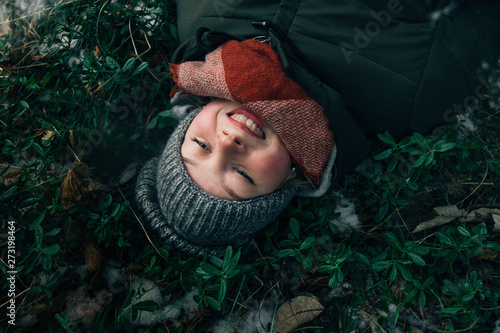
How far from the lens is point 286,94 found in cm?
177

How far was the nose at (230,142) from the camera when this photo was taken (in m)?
1.71

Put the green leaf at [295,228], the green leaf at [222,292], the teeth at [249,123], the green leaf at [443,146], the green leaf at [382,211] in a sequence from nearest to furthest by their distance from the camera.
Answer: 1. the green leaf at [222,292]
2. the teeth at [249,123]
3. the green leaf at [443,146]
4. the green leaf at [295,228]
5. the green leaf at [382,211]

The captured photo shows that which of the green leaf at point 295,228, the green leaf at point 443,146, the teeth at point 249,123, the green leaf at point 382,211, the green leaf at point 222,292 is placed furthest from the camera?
the green leaf at point 382,211

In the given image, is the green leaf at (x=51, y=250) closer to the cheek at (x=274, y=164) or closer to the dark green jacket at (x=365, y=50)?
the cheek at (x=274, y=164)

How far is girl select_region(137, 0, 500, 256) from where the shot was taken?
177 cm

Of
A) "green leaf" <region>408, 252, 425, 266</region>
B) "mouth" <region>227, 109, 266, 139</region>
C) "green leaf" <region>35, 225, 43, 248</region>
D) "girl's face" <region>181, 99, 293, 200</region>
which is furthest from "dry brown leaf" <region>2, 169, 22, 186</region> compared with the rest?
"green leaf" <region>408, 252, 425, 266</region>

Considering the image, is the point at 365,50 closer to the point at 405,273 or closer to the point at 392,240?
the point at 392,240

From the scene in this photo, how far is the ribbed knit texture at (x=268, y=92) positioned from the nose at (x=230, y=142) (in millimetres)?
155

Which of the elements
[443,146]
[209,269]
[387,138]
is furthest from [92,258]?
[443,146]

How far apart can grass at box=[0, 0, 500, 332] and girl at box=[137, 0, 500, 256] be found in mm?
173

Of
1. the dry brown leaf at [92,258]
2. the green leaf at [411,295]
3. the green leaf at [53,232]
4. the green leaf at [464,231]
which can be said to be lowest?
the green leaf at [411,295]

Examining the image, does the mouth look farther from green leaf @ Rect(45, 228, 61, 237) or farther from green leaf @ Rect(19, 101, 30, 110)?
green leaf @ Rect(19, 101, 30, 110)

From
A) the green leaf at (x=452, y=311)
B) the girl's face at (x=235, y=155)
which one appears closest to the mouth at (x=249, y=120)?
the girl's face at (x=235, y=155)

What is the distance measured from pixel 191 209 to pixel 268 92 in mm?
667
